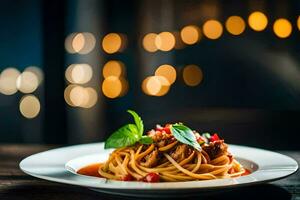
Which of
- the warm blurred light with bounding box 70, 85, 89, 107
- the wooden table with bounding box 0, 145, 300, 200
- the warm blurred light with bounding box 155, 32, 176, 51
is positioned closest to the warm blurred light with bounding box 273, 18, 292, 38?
the warm blurred light with bounding box 155, 32, 176, 51

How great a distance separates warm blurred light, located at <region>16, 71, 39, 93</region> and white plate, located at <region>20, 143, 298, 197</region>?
7.04 feet

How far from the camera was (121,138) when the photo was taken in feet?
4.82

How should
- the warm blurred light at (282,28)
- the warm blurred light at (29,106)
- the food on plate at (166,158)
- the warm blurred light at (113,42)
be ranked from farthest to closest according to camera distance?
the warm blurred light at (29,106) → the warm blurred light at (113,42) → the warm blurred light at (282,28) → the food on plate at (166,158)

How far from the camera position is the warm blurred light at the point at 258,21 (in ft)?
11.6

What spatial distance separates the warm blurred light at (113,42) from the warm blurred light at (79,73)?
191mm

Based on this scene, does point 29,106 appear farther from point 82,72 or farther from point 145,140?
point 145,140

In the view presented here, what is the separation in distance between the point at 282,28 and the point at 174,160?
7.27 feet

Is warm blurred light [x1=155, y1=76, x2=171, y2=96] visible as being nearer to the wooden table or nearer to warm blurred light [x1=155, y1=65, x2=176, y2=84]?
warm blurred light [x1=155, y1=65, x2=176, y2=84]

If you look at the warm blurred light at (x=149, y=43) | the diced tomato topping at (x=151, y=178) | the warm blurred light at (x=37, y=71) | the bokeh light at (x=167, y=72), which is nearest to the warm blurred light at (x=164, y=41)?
the warm blurred light at (x=149, y=43)

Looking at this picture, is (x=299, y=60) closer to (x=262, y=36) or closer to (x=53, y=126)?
(x=262, y=36)

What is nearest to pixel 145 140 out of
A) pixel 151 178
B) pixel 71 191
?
pixel 151 178

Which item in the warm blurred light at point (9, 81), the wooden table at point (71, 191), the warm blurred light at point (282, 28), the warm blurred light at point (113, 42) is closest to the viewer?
the wooden table at point (71, 191)

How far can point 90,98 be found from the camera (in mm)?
3748

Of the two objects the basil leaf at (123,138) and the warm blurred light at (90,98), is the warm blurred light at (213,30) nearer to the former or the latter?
the warm blurred light at (90,98)
